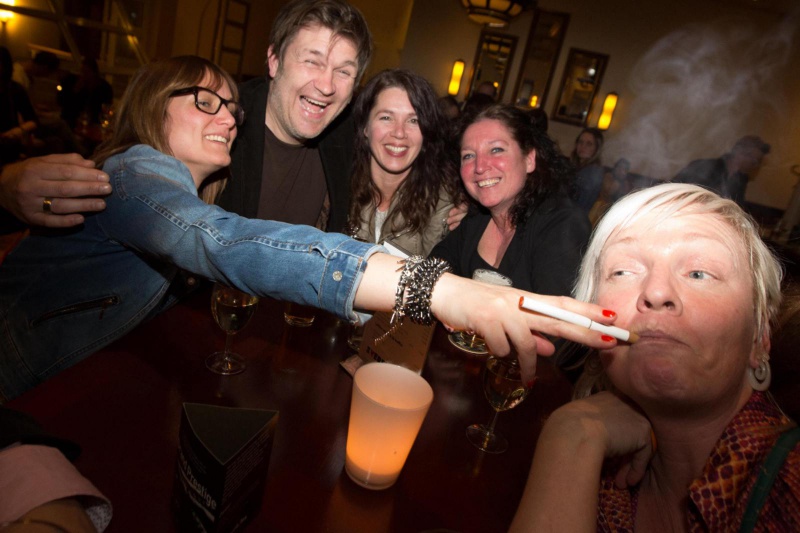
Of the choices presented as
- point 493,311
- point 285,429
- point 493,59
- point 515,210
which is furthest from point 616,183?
point 285,429

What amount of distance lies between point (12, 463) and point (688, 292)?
4.50 feet

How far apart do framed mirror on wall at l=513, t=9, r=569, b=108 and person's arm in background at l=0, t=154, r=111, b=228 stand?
9.49 m

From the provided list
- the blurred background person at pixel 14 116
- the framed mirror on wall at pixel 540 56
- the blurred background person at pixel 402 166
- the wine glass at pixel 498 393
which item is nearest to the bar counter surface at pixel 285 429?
the wine glass at pixel 498 393

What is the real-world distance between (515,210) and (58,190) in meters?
2.31

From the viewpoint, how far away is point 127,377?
1180 mm

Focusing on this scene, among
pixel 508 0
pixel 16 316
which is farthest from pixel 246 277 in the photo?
pixel 508 0

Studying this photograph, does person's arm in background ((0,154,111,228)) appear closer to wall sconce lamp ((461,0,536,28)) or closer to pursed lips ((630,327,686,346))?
pursed lips ((630,327,686,346))

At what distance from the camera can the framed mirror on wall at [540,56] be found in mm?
9711

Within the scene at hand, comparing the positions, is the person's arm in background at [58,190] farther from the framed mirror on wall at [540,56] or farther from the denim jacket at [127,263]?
the framed mirror on wall at [540,56]

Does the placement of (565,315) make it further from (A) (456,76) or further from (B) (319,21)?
(A) (456,76)

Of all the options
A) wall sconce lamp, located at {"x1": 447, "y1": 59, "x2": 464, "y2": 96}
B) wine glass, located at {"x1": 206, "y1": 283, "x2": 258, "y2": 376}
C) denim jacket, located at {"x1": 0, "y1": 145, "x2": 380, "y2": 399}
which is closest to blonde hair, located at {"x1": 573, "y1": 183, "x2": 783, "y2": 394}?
denim jacket, located at {"x1": 0, "y1": 145, "x2": 380, "y2": 399}

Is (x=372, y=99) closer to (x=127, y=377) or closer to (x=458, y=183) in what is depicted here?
(x=458, y=183)

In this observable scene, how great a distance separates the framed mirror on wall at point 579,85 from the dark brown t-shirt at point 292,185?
343 inches

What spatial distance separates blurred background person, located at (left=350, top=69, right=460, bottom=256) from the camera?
2.79 m
